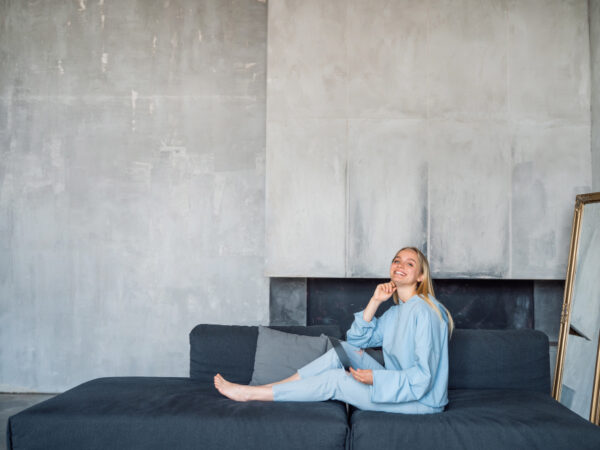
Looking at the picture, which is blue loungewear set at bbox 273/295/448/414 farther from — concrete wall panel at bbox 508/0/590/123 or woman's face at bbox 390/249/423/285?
concrete wall panel at bbox 508/0/590/123

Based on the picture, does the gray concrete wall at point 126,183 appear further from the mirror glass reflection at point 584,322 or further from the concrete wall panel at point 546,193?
the mirror glass reflection at point 584,322

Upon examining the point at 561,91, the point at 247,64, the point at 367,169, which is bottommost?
the point at 367,169

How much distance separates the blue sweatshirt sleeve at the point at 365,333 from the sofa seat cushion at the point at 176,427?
0.61m

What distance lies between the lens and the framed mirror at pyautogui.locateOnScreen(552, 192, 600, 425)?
3.53 m

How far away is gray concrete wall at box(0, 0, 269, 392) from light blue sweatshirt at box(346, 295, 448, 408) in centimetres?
215

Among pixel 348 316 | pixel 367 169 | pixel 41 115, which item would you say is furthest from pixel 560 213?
pixel 41 115

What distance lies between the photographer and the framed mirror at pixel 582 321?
11.6 ft

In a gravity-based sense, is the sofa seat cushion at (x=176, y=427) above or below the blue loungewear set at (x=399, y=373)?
below

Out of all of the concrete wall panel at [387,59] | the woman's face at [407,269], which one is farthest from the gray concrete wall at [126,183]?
the woman's face at [407,269]

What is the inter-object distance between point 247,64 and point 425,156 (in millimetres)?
1905

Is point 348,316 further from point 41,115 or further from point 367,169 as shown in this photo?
point 41,115

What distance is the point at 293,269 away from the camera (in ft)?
14.3

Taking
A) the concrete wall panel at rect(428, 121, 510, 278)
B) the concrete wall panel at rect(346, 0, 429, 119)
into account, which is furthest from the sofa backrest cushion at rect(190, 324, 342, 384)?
Answer: the concrete wall panel at rect(346, 0, 429, 119)

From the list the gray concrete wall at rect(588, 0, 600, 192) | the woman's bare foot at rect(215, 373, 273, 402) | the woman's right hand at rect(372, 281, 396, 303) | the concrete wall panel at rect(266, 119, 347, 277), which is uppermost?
the gray concrete wall at rect(588, 0, 600, 192)
